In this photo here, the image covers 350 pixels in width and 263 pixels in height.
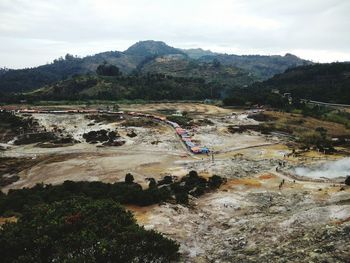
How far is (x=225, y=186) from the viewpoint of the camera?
48.5m

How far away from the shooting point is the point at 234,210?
3856cm

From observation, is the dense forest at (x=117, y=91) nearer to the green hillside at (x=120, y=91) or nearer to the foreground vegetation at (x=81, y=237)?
the green hillside at (x=120, y=91)

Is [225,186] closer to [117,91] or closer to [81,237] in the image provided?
[81,237]

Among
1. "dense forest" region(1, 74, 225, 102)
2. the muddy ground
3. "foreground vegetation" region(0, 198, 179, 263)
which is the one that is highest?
"dense forest" region(1, 74, 225, 102)

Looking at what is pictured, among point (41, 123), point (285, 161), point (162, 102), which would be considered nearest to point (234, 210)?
point (285, 161)

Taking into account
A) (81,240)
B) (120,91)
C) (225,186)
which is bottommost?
(225,186)

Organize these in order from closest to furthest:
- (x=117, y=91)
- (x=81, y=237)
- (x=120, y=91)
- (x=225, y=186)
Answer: (x=81, y=237), (x=225, y=186), (x=120, y=91), (x=117, y=91)

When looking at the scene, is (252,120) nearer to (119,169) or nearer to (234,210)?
(119,169)

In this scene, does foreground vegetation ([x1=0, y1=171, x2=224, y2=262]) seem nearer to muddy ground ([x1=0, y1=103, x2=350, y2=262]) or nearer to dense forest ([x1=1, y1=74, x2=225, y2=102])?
muddy ground ([x1=0, y1=103, x2=350, y2=262])

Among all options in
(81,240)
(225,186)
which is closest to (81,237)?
(81,240)

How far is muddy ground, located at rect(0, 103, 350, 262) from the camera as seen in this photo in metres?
26.1

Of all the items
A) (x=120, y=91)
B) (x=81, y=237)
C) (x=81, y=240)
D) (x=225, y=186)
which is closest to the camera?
(x=81, y=240)

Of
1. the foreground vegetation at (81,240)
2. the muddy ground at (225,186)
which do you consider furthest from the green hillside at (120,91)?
the foreground vegetation at (81,240)

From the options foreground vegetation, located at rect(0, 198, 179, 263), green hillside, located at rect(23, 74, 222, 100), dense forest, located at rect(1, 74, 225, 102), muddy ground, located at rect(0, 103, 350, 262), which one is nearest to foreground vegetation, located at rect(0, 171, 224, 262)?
foreground vegetation, located at rect(0, 198, 179, 263)
